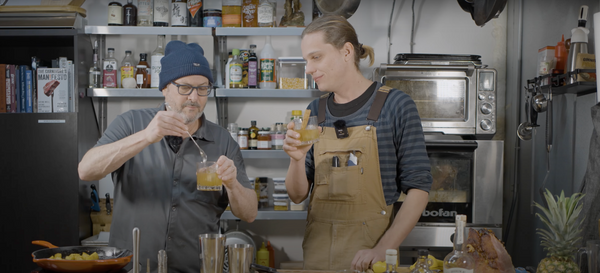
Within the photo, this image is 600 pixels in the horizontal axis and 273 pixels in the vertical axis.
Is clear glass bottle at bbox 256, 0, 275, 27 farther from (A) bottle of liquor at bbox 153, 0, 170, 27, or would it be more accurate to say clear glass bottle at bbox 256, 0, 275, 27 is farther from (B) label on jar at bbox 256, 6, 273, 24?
(A) bottle of liquor at bbox 153, 0, 170, 27

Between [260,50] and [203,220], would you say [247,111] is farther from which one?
[203,220]

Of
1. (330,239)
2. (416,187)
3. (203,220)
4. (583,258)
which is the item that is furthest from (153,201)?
(583,258)

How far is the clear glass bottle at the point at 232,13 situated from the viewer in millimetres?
3188

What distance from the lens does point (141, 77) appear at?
3.19 m

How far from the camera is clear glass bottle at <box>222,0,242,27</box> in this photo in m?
3.19

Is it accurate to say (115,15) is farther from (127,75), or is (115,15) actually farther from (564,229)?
(564,229)

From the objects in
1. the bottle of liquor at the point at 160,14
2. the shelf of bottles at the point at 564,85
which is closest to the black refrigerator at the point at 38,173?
the bottle of liquor at the point at 160,14

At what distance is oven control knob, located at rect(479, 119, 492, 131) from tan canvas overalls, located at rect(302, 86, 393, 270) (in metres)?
1.38

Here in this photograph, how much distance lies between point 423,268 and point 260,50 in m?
2.57

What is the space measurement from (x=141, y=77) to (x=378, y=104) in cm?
188

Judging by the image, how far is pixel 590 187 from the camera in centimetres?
193

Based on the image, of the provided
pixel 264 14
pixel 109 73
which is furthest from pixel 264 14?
pixel 109 73

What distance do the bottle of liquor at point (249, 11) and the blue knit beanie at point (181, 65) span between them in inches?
55.7

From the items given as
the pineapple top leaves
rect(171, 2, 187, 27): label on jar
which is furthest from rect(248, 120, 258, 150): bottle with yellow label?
the pineapple top leaves
